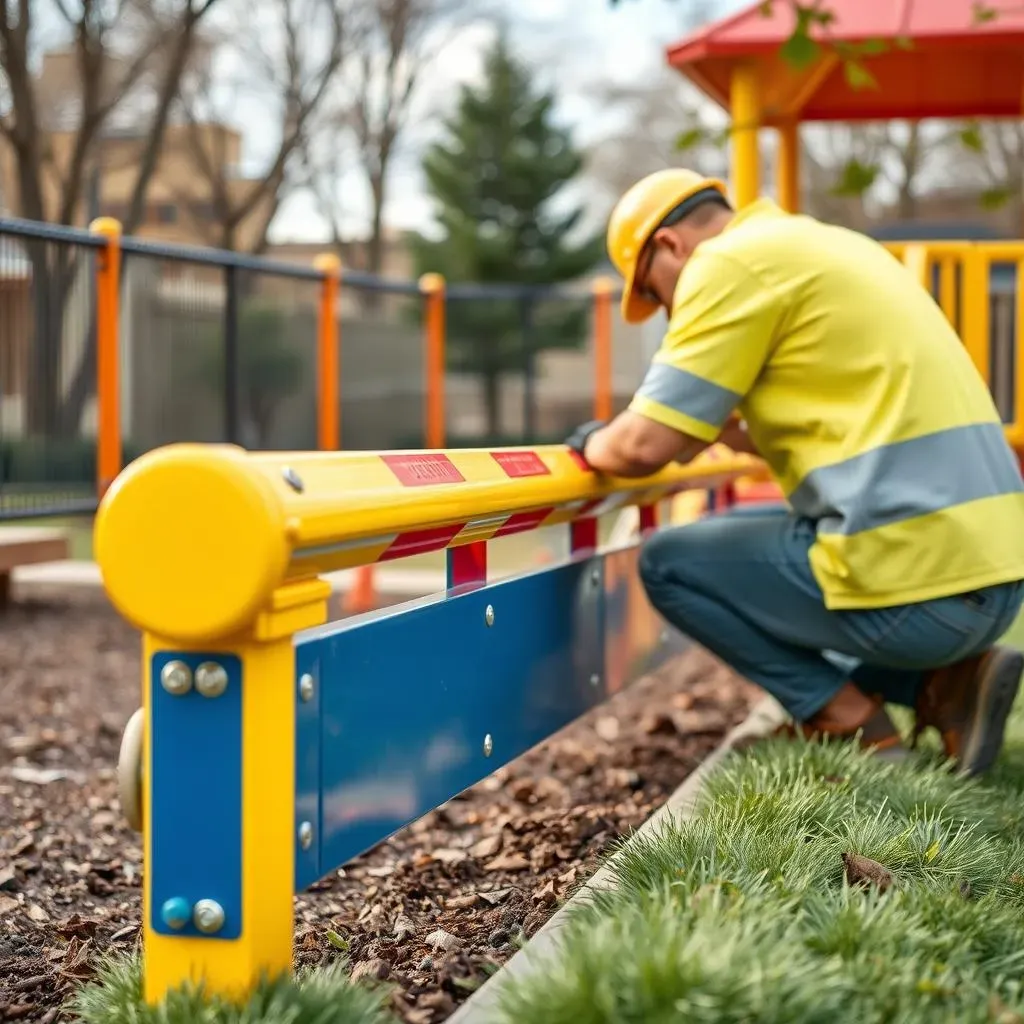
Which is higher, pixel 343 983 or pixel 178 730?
pixel 178 730

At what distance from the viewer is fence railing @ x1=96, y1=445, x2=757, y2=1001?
6.13ft

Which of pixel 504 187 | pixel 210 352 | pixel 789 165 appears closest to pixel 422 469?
pixel 789 165

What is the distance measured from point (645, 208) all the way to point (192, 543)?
7.42 ft

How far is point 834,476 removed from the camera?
139 inches

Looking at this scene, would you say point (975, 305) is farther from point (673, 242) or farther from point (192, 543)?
point (192, 543)

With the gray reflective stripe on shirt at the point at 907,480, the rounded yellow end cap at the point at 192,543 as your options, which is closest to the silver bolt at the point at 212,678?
the rounded yellow end cap at the point at 192,543

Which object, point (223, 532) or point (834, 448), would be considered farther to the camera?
point (834, 448)

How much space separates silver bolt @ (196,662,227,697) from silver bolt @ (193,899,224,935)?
→ 0.92 feet

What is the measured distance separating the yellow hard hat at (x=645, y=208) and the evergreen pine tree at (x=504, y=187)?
2559 cm

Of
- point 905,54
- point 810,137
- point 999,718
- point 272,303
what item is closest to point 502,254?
point 810,137

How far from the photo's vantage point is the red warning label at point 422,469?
240 cm

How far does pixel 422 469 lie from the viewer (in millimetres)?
2516

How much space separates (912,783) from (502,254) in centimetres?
2679

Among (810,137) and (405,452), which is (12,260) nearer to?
(405,452)
